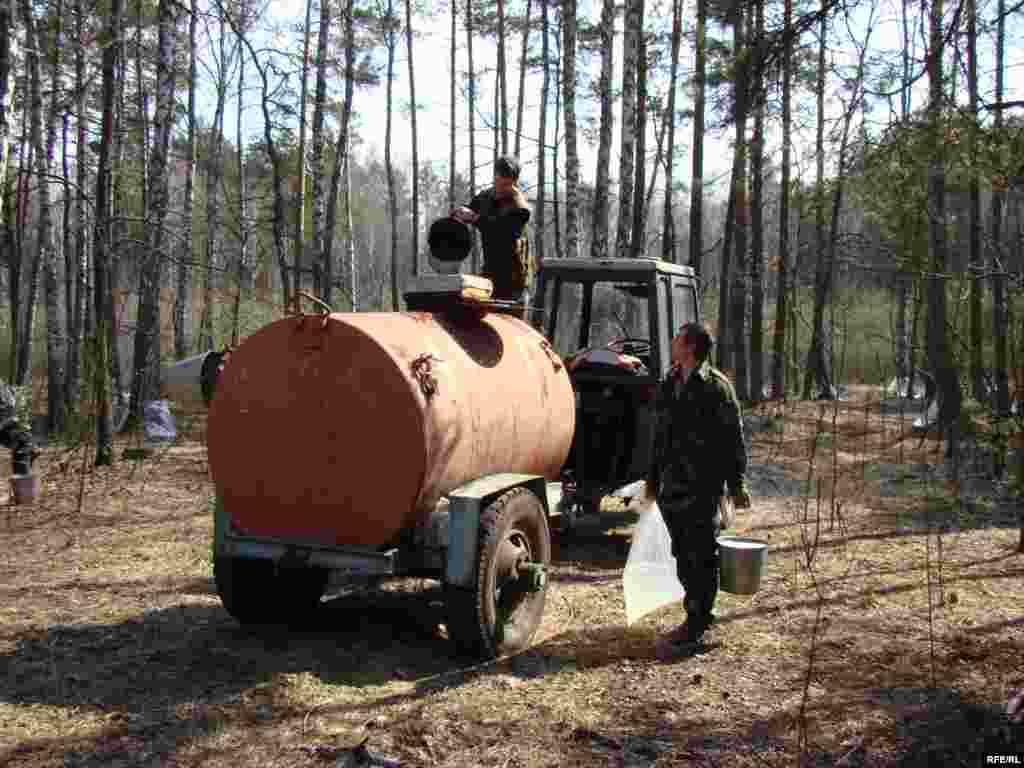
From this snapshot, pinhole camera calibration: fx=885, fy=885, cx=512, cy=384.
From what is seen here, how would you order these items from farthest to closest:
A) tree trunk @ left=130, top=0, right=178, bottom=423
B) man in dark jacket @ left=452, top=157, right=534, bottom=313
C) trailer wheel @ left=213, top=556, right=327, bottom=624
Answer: tree trunk @ left=130, top=0, right=178, bottom=423 → man in dark jacket @ left=452, top=157, right=534, bottom=313 → trailer wheel @ left=213, top=556, right=327, bottom=624

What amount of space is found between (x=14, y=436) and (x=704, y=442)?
6.79 m

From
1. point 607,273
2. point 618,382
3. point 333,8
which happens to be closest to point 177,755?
point 618,382

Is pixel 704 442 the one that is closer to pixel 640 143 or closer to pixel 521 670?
pixel 521 670

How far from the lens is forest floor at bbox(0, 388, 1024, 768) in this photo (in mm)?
3713

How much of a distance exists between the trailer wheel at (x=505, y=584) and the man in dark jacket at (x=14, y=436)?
19.1ft

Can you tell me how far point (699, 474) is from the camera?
5125mm

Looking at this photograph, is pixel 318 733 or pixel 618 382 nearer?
pixel 318 733

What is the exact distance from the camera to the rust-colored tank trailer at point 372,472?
4445mm

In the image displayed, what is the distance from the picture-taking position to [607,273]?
24.7 feet

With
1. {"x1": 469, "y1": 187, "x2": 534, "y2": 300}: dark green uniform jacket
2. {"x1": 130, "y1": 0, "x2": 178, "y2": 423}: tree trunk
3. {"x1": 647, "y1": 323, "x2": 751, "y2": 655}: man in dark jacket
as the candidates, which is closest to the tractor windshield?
{"x1": 469, "y1": 187, "x2": 534, "y2": 300}: dark green uniform jacket

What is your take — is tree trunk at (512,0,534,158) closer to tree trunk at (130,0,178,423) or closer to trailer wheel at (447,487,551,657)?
tree trunk at (130,0,178,423)

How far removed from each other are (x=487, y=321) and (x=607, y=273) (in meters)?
2.16

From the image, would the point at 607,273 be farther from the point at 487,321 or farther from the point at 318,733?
the point at 318,733

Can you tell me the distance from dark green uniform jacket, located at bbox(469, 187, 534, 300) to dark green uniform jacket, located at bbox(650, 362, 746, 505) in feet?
5.60
